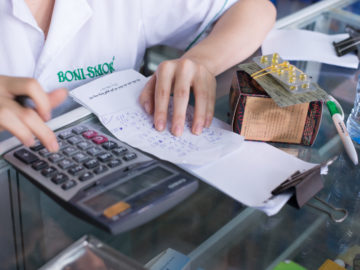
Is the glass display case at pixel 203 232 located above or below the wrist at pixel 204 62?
below

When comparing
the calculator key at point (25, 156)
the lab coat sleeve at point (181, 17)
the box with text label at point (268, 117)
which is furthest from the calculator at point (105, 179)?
the lab coat sleeve at point (181, 17)

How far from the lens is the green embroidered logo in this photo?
0.82 m

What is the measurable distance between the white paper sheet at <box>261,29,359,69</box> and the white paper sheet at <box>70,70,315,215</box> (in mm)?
280

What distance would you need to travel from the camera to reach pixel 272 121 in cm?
61

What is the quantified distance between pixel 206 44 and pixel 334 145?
29 centimetres

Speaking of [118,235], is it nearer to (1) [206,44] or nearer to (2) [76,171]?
(2) [76,171]

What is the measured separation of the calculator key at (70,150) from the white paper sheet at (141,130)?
0.07m

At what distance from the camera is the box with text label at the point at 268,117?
601 millimetres

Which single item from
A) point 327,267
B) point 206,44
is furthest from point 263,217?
point 206,44

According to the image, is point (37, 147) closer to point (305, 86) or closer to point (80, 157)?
point (80, 157)

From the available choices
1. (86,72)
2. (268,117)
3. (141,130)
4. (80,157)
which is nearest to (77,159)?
(80,157)

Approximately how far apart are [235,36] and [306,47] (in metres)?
0.15

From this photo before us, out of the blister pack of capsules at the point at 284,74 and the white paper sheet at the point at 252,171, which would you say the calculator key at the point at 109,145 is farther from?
the blister pack of capsules at the point at 284,74

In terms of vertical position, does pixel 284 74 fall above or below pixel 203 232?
above
